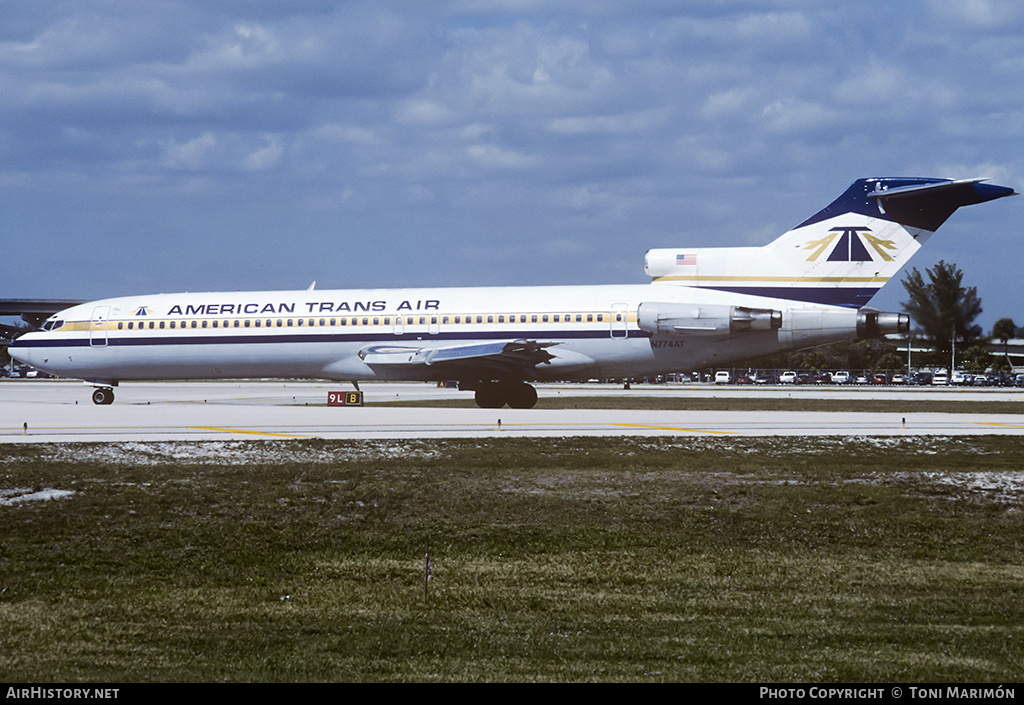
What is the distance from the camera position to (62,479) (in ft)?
52.5

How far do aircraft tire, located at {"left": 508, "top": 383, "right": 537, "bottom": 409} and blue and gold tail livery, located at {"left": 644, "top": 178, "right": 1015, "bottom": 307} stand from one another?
22.6ft

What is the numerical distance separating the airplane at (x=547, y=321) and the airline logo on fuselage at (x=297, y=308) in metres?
0.06

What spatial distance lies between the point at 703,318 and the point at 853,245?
19.4 feet

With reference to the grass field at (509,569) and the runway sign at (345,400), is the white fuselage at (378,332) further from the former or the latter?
the grass field at (509,569)

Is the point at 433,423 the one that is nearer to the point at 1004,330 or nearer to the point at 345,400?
the point at 345,400

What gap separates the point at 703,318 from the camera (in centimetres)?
3481

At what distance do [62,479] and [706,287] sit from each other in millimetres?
25833

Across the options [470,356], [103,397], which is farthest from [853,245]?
[103,397]

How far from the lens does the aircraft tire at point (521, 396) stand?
124 ft

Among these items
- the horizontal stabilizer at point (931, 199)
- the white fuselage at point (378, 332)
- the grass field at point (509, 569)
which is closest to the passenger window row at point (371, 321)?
the white fuselage at point (378, 332)

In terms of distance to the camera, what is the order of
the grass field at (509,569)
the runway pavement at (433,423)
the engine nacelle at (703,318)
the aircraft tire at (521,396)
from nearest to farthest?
the grass field at (509,569) → the runway pavement at (433,423) → the engine nacelle at (703,318) → the aircraft tire at (521,396)

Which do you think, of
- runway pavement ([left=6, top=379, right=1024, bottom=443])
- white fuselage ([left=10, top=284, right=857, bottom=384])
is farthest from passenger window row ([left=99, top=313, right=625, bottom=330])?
runway pavement ([left=6, top=379, right=1024, bottom=443])

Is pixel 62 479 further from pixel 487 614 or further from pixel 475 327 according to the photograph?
pixel 475 327

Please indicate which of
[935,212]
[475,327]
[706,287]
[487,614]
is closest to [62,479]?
[487,614]
